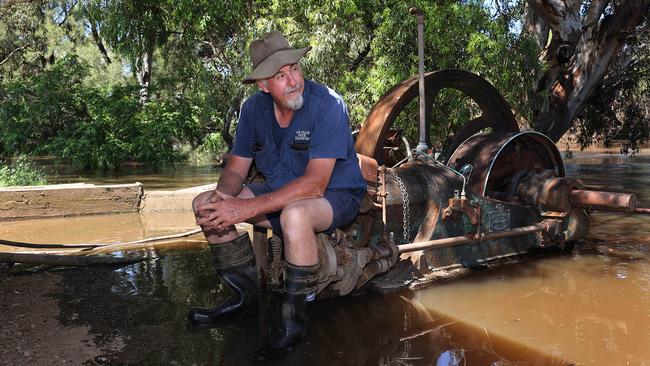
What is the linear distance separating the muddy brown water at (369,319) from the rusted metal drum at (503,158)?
80 centimetres

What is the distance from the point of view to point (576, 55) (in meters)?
11.9

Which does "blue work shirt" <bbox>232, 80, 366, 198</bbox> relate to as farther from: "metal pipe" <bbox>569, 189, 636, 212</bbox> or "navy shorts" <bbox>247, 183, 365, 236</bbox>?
"metal pipe" <bbox>569, 189, 636, 212</bbox>

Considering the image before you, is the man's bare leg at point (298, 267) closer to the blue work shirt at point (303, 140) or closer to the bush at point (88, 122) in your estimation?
the blue work shirt at point (303, 140)

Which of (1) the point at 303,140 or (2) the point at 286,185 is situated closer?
(2) the point at 286,185

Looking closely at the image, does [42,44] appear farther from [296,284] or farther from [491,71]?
[296,284]

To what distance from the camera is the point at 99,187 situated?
8.55m

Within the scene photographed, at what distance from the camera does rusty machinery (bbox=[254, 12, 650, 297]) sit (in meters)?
4.01

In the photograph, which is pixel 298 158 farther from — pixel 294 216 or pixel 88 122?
pixel 88 122

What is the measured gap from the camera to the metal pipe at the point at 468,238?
4207mm

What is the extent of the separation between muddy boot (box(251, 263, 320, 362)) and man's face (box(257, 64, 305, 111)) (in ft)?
3.24

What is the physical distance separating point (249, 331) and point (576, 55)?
1092cm

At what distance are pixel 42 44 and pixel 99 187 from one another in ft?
79.8

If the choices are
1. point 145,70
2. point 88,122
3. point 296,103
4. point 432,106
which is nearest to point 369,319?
point 296,103

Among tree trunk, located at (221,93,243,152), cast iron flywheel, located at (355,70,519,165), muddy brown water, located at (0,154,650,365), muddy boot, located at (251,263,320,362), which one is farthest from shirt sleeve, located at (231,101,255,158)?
tree trunk, located at (221,93,243,152)
